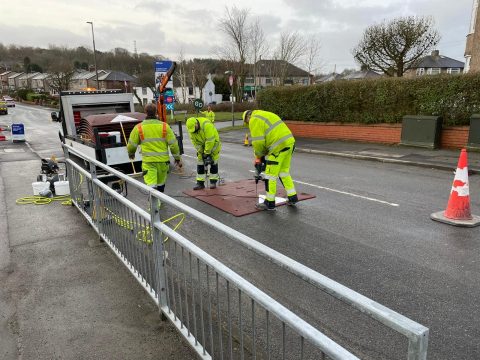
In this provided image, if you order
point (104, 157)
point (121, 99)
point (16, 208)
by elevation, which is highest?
point (121, 99)

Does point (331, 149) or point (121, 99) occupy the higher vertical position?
point (121, 99)

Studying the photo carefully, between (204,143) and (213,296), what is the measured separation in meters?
4.65

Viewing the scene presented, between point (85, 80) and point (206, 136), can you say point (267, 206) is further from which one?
point (85, 80)

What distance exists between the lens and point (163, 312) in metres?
3.28

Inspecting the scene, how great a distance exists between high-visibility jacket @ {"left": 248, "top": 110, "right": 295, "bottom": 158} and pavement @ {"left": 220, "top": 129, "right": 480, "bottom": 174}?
5.96m

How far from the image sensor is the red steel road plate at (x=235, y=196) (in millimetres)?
6801

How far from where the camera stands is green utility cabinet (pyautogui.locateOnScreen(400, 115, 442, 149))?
510 inches

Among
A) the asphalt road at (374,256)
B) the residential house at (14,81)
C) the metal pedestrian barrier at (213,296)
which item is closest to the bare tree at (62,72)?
the asphalt road at (374,256)

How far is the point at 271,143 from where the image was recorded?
21.6ft

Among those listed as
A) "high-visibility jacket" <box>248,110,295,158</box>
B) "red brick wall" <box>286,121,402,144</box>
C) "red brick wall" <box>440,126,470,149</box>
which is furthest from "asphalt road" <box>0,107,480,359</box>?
"red brick wall" <box>286,121,402,144</box>

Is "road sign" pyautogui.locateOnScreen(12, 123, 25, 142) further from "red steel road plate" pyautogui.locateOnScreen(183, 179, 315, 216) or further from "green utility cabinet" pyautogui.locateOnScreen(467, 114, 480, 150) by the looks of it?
"green utility cabinet" pyautogui.locateOnScreen(467, 114, 480, 150)

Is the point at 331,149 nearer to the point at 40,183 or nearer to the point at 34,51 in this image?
the point at 40,183

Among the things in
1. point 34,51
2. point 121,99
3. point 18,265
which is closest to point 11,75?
A: point 34,51

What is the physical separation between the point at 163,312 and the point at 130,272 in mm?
1055
